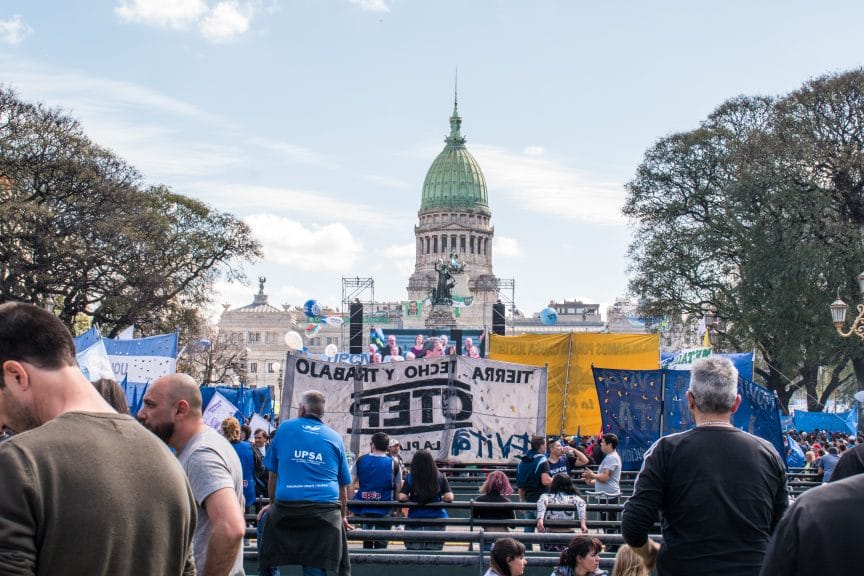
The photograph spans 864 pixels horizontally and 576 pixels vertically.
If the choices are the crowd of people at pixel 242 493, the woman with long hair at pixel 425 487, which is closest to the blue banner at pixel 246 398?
the woman with long hair at pixel 425 487

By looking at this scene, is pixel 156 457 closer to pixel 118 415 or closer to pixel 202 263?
pixel 118 415

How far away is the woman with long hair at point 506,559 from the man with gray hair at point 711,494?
210cm

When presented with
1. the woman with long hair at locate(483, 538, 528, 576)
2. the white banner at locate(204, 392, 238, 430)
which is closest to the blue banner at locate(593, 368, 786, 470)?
the white banner at locate(204, 392, 238, 430)

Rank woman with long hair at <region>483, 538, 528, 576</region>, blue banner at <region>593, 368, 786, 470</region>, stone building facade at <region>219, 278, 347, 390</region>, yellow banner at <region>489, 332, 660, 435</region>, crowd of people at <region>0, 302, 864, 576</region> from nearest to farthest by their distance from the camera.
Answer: crowd of people at <region>0, 302, 864, 576</region> → woman with long hair at <region>483, 538, 528, 576</region> → blue banner at <region>593, 368, 786, 470</region> → yellow banner at <region>489, 332, 660, 435</region> → stone building facade at <region>219, 278, 347, 390</region>

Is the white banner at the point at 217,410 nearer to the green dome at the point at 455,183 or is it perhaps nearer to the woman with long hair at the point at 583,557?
the woman with long hair at the point at 583,557

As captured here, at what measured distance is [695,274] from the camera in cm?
4372

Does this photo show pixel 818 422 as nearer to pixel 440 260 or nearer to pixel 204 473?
pixel 204 473

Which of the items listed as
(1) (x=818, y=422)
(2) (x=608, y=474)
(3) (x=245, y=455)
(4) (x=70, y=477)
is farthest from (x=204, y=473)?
(1) (x=818, y=422)

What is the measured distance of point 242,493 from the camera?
5.54m

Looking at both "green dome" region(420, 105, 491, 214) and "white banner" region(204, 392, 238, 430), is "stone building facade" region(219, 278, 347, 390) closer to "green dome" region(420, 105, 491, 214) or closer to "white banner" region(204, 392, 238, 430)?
"green dome" region(420, 105, 491, 214)

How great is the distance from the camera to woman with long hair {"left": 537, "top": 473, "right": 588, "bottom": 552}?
9797 millimetres

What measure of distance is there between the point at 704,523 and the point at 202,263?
51.5 meters

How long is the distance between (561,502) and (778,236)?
29.8 m

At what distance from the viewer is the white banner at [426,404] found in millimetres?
14188
